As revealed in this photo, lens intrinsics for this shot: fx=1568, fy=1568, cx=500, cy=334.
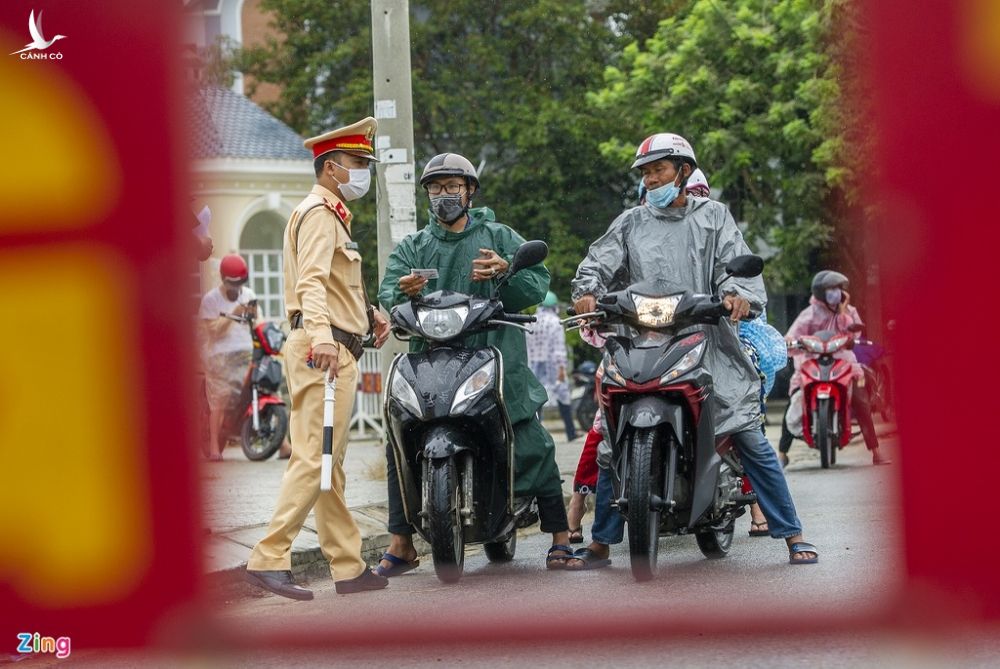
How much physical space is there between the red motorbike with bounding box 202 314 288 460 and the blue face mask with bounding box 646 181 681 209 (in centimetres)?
641

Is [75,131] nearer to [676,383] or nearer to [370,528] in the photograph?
[676,383]

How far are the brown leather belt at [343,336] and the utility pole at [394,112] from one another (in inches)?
80.0

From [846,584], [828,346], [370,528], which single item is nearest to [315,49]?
[828,346]

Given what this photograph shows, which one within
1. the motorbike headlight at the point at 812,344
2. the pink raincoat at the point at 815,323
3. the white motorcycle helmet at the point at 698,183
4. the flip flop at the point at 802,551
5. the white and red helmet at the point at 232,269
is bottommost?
the flip flop at the point at 802,551

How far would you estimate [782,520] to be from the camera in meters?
6.29

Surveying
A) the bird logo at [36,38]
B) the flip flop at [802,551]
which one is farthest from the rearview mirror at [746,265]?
the bird logo at [36,38]

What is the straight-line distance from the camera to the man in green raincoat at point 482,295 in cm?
646

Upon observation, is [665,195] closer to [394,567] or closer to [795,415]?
[394,567]

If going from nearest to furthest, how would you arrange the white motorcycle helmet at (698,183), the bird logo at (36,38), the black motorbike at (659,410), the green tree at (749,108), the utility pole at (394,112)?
the bird logo at (36,38)
the black motorbike at (659,410)
the white motorcycle helmet at (698,183)
the utility pole at (394,112)
the green tree at (749,108)

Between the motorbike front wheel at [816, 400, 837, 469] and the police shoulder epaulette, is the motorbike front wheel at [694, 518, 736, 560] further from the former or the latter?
the motorbike front wheel at [816, 400, 837, 469]

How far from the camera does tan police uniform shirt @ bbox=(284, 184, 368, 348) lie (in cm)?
584

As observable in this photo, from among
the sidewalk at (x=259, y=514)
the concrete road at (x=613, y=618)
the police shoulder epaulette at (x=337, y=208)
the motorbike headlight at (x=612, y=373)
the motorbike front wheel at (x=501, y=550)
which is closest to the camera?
the concrete road at (x=613, y=618)

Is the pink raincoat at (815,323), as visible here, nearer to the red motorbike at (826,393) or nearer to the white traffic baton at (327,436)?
the red motorbike at (826,393)

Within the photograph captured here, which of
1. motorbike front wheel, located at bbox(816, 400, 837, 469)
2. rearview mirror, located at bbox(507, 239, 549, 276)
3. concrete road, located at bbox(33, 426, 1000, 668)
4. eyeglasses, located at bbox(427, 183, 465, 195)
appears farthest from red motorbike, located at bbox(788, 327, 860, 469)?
rearview mirror, located at bbox(507, 239, 549, 276)
